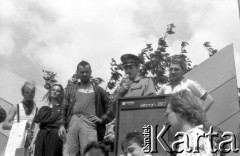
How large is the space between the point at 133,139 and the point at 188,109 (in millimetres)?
1454

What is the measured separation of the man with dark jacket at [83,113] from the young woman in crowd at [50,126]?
0.21 meters

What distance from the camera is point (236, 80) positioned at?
21.0ft

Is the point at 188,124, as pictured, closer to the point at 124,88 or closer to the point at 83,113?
the point at 124,88

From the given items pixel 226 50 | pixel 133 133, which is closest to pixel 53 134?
pixel 133 133

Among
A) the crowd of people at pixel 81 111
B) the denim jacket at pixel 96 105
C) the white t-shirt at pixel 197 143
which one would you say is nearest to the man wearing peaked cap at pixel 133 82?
the crowd of people at pixel 81 111

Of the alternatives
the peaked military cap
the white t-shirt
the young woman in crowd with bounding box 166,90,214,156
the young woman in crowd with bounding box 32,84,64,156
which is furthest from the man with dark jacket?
the white t-shirt

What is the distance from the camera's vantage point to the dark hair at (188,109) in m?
3.10

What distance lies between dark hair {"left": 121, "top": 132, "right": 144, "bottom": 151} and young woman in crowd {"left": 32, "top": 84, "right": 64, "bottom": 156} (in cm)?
155

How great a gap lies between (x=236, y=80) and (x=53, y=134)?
111 inches

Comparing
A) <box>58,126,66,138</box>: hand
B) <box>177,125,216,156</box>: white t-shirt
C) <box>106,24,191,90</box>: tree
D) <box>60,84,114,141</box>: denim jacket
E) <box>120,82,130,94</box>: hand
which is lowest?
<box>177,125,216,156</box>: white t-shirt

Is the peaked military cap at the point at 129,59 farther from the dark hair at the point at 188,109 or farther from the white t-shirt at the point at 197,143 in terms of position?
the white t-shirt at the point at 197,143

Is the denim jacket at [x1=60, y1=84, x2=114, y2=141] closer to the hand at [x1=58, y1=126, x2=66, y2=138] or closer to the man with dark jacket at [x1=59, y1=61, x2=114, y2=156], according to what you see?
the man with dark jacket at [x1=59, y1=61, x2=114, y2=156]

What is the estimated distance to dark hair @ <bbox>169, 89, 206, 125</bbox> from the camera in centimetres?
310

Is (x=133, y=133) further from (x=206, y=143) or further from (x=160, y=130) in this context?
(x=206, y=143)
